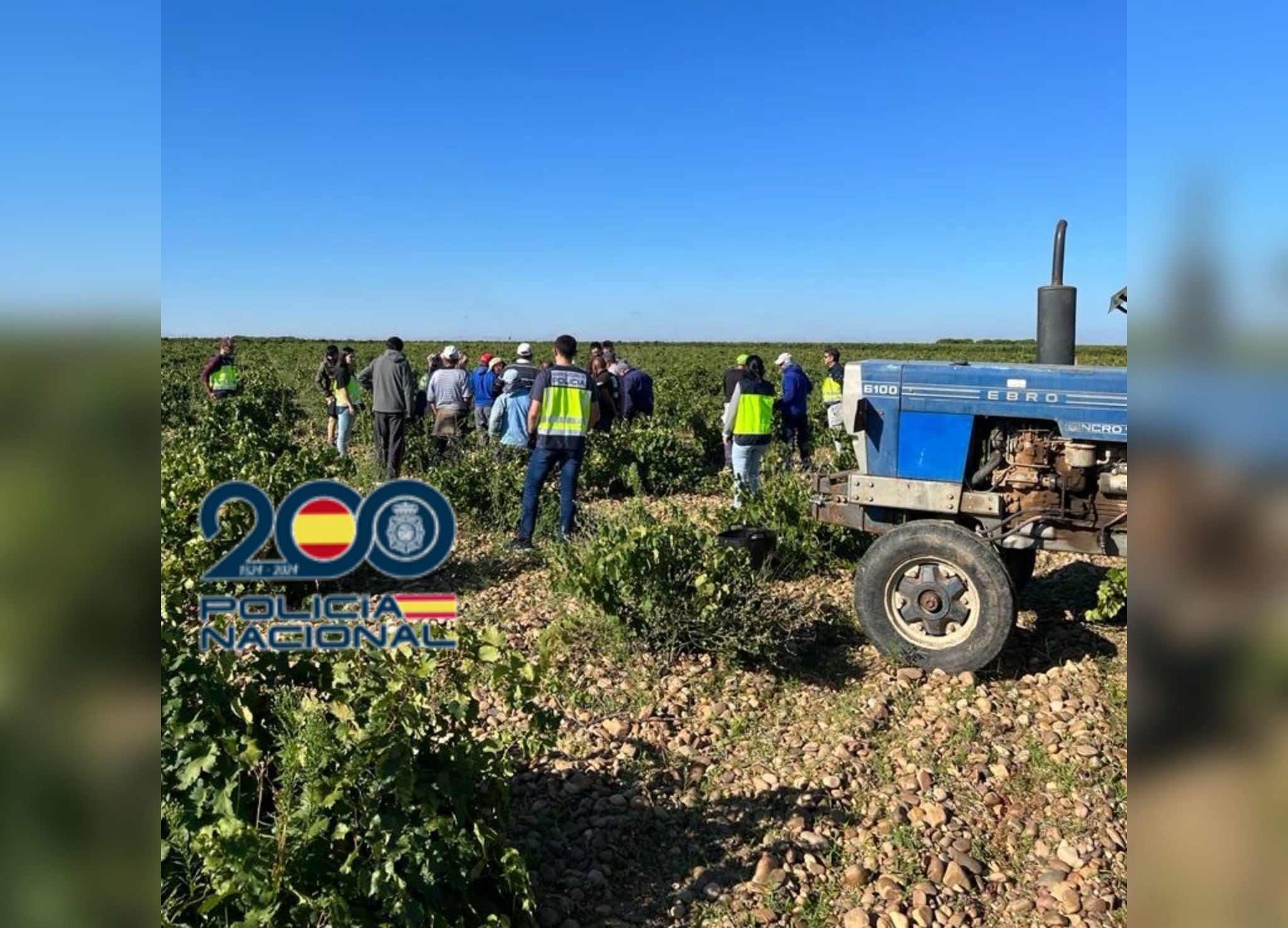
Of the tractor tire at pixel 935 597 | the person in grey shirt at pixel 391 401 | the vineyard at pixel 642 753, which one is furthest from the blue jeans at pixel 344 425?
the tractor tire at pixel 935 597

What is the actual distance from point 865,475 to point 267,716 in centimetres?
361

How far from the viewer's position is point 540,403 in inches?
280

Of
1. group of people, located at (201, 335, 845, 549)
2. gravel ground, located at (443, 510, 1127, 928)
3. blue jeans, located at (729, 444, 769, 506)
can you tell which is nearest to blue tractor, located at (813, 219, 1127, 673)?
gravel ground, located at (443, 510, 1127, 928)

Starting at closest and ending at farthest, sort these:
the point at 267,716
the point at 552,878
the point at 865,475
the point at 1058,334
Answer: the point at 267,716 < the point at 552,878 < the point at 1058,334 < the point at 865,475

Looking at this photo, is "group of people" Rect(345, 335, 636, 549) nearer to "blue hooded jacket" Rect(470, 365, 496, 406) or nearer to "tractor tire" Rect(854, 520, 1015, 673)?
"blue hooded jacket" Rect(470, 365, 496, 406)

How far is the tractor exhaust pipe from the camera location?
13.6ft

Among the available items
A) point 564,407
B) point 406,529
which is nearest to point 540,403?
point 564,407

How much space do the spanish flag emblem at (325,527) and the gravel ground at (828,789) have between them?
0.71 m

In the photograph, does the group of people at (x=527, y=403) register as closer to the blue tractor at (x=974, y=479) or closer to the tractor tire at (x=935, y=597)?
the blue tractor at (x=974, y=479)

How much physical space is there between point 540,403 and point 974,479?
130 inches
